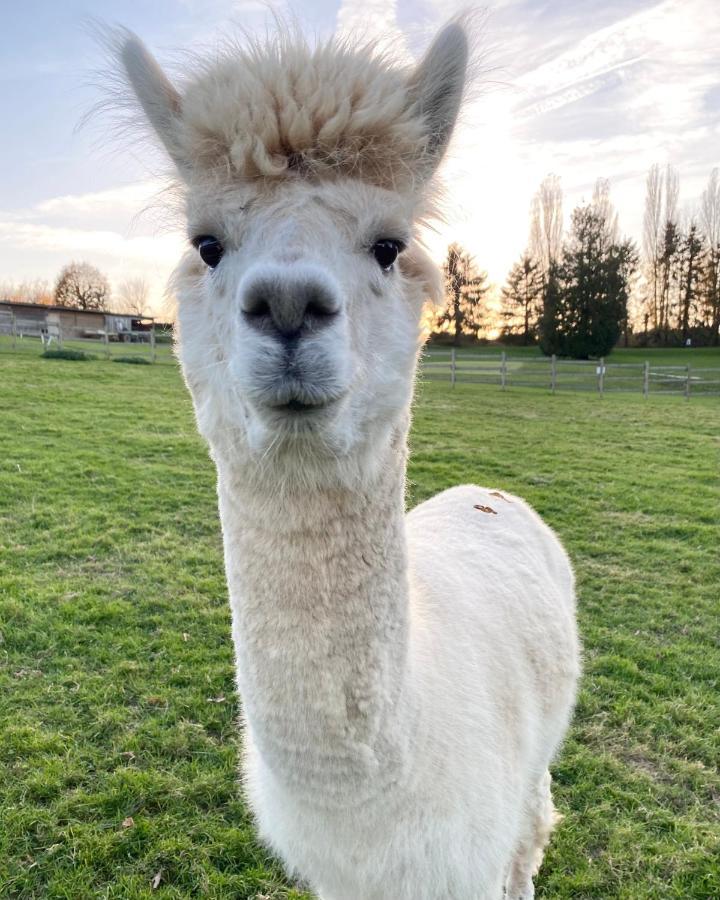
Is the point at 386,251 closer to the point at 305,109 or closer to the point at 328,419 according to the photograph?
the point at 305,109

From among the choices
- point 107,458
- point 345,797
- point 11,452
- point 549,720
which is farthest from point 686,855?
point 11,452

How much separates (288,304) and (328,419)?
0.32m

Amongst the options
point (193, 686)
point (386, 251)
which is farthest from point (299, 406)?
point (193, 686)

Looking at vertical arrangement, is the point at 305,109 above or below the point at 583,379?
above

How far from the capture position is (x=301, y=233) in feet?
5.01

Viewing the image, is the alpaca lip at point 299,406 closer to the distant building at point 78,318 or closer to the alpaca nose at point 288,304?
the alpaca nose at point 288,304

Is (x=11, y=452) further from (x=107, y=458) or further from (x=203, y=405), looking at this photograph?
(x=203, y=405)

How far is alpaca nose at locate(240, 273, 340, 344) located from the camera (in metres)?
1.34

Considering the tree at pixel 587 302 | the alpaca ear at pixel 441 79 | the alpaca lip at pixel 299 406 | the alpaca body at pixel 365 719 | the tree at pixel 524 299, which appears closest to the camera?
the alpaca lip at pixel 299 406

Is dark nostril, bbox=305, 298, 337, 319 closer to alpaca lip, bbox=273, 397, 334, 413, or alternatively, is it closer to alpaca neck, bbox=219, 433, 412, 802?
alpaca lip, bbox=273, 397, 334, 413

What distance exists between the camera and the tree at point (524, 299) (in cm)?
4675

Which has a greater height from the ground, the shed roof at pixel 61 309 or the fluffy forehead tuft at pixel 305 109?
the shed roof at pixel 61 309

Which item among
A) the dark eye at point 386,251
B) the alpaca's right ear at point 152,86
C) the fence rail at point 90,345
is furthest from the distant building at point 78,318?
the dark eye at point 386,251

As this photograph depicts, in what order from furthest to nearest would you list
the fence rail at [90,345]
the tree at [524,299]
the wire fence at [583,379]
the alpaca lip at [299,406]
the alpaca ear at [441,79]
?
the tree at [524,299] → the fence rail at [90,345] → the wire fence at [583,379] → the alpaca ear at [441,79] → the alpaca lip at [299,406]
